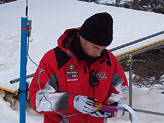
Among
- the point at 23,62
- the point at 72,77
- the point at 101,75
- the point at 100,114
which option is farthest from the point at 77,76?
the point at 23,62

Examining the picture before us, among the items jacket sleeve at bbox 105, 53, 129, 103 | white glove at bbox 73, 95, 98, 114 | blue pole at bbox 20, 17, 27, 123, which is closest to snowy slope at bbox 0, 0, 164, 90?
blue pole at bbox 20, 17, 27, 123

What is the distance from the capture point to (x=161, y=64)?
7766mm

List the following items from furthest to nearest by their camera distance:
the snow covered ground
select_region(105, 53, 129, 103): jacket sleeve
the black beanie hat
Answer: the snow covered ground
select_region(105, 53, 129, 103): jacket sleeve
the black beanie hat

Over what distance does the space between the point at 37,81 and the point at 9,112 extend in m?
2.47

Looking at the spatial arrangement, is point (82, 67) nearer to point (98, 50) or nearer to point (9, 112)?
point (98, 50)

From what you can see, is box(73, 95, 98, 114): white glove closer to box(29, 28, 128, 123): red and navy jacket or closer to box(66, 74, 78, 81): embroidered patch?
box(29, 28, 128, 123): red and navy jacket

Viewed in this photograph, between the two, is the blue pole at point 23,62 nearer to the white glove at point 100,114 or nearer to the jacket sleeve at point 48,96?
the jacket sleeve at point 48,96

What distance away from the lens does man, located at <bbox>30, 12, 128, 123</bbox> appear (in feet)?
5.97

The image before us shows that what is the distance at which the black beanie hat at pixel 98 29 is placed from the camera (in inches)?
70.9

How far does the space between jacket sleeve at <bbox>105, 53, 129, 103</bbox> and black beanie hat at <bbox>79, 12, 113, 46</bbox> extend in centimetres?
31

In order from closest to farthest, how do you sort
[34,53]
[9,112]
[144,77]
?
[9,112] < [34,53] < [144,77]

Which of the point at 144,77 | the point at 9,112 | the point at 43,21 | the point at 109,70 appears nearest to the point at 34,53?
the point at 9,112

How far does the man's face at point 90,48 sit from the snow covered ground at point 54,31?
2.31 m

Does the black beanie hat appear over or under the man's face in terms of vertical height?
over
